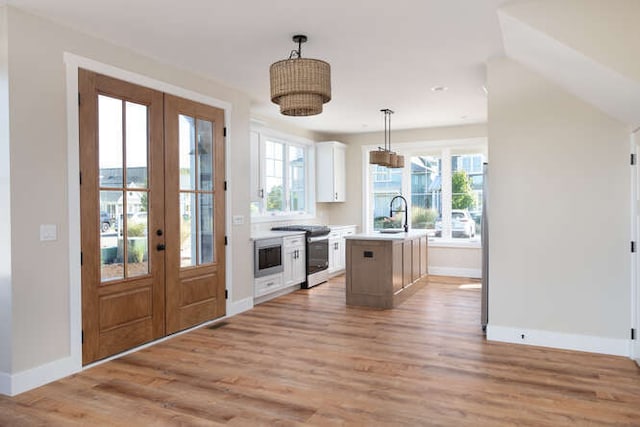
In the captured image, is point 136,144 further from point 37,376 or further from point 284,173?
point 284,173

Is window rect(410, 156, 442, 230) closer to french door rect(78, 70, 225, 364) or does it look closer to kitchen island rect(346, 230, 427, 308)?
kitchen island rect(346, 230, 427, 308)

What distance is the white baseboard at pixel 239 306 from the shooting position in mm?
5085

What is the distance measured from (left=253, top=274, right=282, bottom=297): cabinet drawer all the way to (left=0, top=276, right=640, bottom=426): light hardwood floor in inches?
40.9

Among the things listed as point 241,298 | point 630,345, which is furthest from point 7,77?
point 630,345

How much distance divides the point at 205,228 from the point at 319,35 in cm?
233

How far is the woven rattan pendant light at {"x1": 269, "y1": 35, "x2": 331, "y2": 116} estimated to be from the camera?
294cm

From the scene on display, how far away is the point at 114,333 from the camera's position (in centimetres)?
373

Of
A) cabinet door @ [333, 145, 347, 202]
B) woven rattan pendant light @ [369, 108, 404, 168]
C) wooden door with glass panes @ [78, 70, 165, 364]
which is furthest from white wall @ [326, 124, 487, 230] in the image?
wooden door with glass panes @ [78, 70, 165, 364]

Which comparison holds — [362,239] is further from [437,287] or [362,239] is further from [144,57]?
[144,57]

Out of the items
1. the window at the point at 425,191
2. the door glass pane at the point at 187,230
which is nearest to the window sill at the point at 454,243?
the window at the point at 425,191

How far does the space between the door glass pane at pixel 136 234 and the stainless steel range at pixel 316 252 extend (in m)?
2.84

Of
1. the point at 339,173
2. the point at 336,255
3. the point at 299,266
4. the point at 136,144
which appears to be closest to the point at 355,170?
the point at 339,173

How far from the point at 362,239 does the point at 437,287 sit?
2000mm

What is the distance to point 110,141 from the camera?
3.69m
